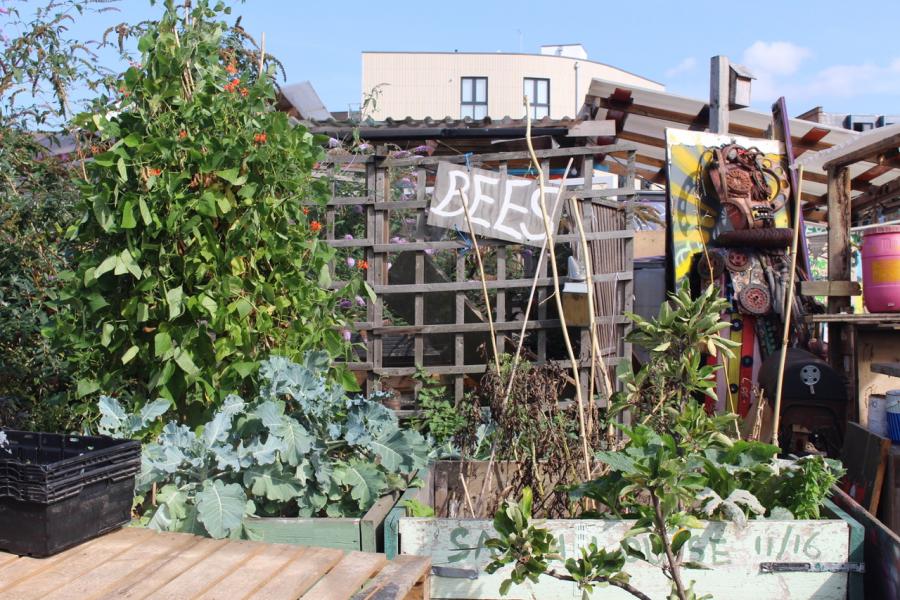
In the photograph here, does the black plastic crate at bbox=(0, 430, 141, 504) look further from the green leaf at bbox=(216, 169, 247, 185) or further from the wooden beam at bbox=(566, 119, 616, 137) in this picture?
the wooden beam at bbox=(566, 119, 616, 137)

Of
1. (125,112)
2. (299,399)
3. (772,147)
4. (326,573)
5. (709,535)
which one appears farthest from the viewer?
(772,147)

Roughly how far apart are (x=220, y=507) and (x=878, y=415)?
2828mm

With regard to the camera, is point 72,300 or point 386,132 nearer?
point 72,300

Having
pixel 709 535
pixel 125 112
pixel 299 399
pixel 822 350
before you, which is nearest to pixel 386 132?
pixel 822 350

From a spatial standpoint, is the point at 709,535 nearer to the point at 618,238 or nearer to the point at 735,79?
the point at 618,238

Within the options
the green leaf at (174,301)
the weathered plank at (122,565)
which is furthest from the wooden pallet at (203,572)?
the green leaf at (174,301)

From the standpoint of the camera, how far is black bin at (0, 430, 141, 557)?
2131mm

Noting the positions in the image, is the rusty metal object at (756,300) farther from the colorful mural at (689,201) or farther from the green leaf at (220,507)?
the green leaf at (220,507)

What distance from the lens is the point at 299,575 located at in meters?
2.09

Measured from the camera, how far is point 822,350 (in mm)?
5398

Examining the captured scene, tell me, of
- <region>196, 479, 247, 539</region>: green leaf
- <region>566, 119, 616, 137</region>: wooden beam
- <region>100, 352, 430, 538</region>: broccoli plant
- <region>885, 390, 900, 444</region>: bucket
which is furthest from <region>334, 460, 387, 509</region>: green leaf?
<region>566, 119, 616, 137</region>: wooden beam

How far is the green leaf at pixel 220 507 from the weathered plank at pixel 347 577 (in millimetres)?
493

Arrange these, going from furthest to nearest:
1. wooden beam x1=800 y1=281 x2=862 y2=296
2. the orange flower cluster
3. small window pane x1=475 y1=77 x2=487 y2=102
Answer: small window pane x1=475 y1=77 x2=487 y2=102, wooden beam x1=800 y1=281 x2=862 y2=296, the orange flower cluster

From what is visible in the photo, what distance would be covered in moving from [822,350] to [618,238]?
149 centimetres
